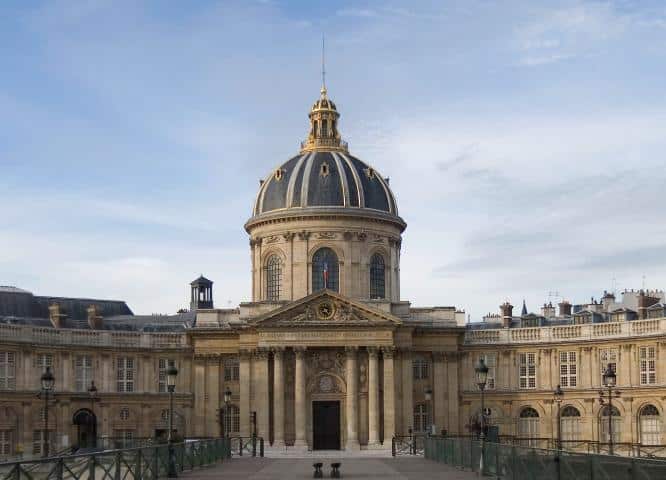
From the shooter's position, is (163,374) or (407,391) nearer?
(407,391)

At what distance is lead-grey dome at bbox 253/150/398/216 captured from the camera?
9825 centimetres

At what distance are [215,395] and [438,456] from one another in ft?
119

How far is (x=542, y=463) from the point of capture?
3672 cm

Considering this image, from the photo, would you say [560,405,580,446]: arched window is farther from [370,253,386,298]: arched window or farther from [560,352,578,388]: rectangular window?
[370,253,386,298]: arched window

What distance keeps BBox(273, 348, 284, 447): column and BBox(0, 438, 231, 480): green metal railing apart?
3038 centimetres

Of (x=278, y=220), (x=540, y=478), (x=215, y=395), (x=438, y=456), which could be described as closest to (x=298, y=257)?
(x=278, y=220)

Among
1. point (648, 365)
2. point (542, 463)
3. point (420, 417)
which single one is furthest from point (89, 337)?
point (542, 463)

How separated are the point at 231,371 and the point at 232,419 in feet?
12.3

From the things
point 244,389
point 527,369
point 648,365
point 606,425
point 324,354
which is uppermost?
point 324,354

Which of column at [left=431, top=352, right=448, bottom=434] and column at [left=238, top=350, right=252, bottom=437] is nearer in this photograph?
column at [left=238, top=350, right=252, bottom=437]

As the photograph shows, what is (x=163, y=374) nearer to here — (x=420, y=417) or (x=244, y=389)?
(x=244, y=389)

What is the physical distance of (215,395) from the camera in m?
95.9

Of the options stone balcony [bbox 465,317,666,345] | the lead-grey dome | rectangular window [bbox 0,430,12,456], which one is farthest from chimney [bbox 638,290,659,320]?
rectangular window [bbox 0,430,12,456]

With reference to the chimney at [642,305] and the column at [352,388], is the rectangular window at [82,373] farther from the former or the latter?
the chimney at [642,305]
